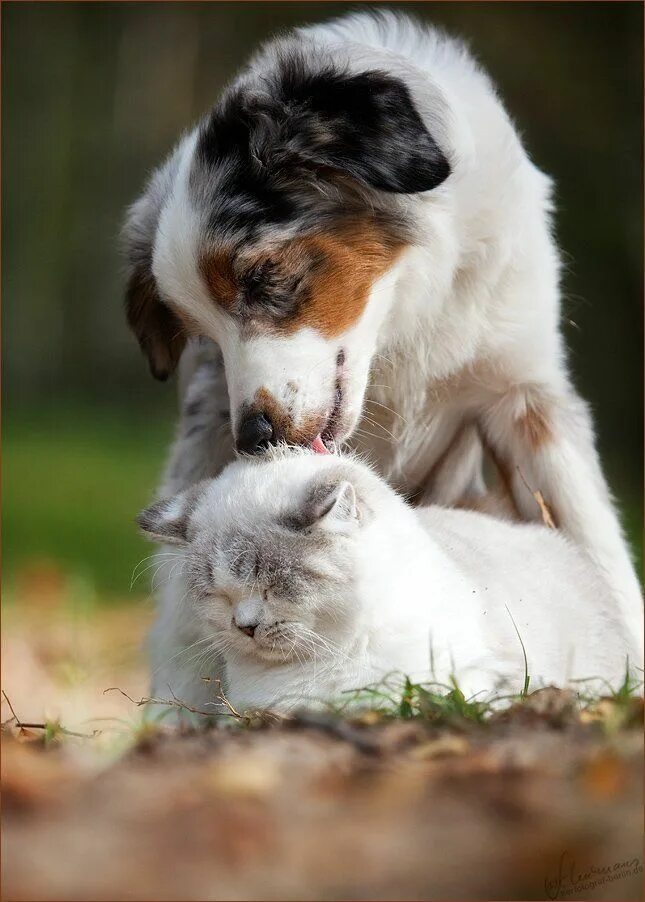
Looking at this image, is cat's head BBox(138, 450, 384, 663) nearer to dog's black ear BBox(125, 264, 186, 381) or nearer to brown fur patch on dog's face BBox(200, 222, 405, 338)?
brown fur patch on dog's face BBox(200, 222, 405, 338)

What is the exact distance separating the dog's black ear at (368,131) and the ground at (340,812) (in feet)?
5.96

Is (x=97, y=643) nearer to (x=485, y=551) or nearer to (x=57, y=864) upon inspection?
(x=485, y=551)

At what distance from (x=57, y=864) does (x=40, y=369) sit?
1170cm

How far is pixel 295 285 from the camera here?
362cm

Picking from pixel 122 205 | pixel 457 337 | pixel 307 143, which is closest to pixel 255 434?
pixel 307 143

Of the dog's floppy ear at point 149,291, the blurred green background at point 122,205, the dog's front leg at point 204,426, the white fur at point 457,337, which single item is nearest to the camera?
the white fur at point 457,337

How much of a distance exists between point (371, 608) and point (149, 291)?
1753 mm

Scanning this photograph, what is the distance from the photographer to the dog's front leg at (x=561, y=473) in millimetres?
4410

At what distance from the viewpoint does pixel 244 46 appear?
37.5 ft

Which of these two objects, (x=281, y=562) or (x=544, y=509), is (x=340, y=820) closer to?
(x=281, y=562)

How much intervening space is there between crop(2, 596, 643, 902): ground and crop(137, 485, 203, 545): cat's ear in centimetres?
79

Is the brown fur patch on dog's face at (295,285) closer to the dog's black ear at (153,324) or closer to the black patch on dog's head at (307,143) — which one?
the black patch on dog's head at (307,143)
